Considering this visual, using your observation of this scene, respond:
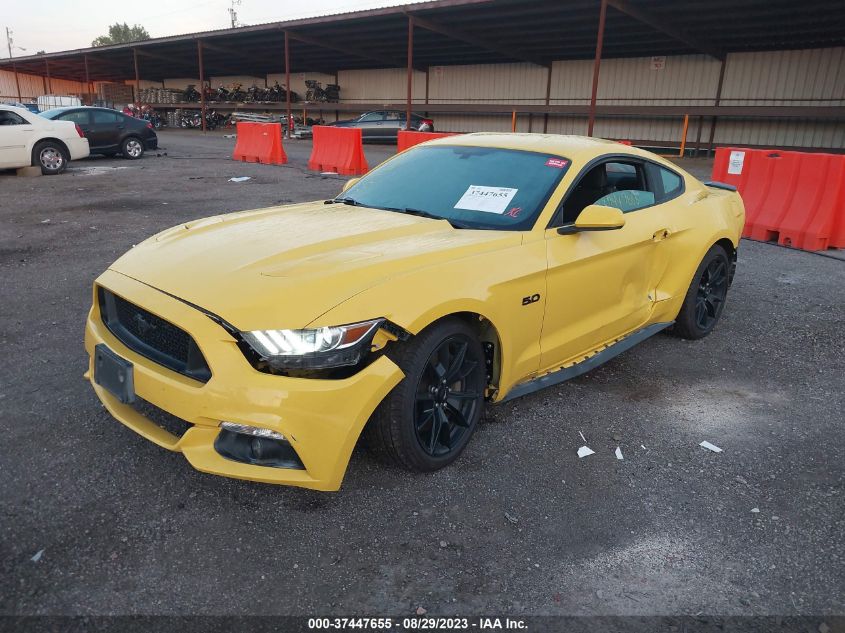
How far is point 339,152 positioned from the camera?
15.8 m

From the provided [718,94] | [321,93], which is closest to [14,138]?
[718,94]

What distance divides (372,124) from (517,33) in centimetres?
701

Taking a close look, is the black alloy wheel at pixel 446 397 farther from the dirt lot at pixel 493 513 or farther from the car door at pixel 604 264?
the car door at pixel 604 264

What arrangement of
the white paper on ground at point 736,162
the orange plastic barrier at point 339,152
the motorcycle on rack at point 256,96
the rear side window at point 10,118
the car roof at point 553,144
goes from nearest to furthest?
the car roof at point 553,144
the white paper on ground at point 736,162
the rear side window at point 10,118
the orange plastic barrier at point 339,152
the motorcycle on rack at point 256,96

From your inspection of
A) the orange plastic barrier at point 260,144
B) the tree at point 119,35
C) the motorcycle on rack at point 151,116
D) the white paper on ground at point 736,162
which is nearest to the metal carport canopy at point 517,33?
the motorcycle on rack at point 151,116

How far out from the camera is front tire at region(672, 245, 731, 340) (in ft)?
15.9

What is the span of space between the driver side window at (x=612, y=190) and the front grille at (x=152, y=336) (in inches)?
81.3

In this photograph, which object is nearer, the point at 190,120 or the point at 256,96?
the point at 256,96

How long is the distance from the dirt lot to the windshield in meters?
1.17

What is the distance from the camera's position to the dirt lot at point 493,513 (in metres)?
2.36


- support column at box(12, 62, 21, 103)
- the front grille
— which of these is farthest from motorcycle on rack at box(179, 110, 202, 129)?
the front grille

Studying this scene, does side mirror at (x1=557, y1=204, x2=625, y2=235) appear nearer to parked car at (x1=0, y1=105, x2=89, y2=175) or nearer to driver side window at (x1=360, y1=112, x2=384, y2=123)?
parked car at (x1=0, y1=105, x2=89, y2=175)

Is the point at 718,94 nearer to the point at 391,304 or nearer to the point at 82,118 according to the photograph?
the point at 82,118

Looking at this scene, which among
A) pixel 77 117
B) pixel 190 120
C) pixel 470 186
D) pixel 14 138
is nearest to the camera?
pixel 470 186
